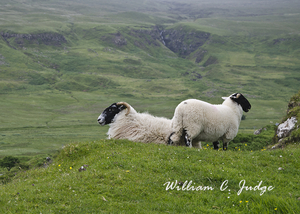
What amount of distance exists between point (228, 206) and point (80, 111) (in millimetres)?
131306

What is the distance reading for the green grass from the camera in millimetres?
7113

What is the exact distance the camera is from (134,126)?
15.3 meters

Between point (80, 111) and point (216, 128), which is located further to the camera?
point (80, 111)

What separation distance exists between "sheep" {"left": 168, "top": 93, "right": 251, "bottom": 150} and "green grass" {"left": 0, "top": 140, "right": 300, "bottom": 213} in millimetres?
2742

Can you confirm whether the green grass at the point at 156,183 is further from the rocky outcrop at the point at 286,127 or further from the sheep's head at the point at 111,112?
the rocky outcrop at the point at 286,127

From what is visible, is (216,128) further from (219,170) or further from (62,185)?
(62,185)

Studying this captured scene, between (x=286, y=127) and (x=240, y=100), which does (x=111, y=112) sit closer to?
A: (x=240, y=100)

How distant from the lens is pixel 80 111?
5241 inches

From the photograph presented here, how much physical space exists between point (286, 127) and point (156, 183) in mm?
13152

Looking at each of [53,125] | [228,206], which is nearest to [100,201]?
[228,206]

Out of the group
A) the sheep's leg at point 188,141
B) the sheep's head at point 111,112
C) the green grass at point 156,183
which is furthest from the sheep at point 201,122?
the sheep's head at point 111,112

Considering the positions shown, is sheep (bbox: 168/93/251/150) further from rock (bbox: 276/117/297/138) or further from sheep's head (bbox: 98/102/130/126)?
rock (bbox: 276/117/297/138)

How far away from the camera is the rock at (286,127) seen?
17.5m

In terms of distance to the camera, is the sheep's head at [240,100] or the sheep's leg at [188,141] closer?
the sheep's leg at [188,141]
